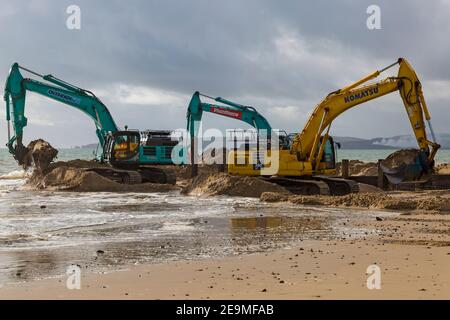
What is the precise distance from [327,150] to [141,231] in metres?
14.1

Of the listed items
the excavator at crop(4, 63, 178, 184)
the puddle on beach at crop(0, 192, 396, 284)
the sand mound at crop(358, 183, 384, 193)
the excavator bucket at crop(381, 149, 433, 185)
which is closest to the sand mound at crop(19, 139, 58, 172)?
the excavator at crop(4, 63, 178, 184)

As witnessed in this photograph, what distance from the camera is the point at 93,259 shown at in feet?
36.4

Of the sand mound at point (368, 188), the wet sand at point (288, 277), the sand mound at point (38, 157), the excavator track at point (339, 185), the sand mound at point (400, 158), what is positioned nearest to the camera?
the wet sand at point (288, 277)

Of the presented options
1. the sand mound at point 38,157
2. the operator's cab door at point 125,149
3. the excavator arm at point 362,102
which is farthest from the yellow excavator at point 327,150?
the sand mound at point 38,157

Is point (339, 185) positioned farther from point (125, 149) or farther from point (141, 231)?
point (141, 231)

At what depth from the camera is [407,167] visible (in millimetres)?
28031

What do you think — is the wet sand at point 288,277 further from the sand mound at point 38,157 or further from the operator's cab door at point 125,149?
the sand mound at point 38,157

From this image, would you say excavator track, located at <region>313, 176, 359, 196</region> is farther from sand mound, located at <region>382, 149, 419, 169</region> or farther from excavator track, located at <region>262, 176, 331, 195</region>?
sand mound, located at <region>382, 149, 419, 169</region>

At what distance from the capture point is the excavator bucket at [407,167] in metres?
27.4

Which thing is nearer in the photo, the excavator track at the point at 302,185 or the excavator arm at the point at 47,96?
the excavator track at the point at 302,185

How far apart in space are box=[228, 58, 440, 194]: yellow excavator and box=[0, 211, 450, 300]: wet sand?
1451 cm

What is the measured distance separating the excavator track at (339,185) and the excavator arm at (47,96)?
13927 millimetres
